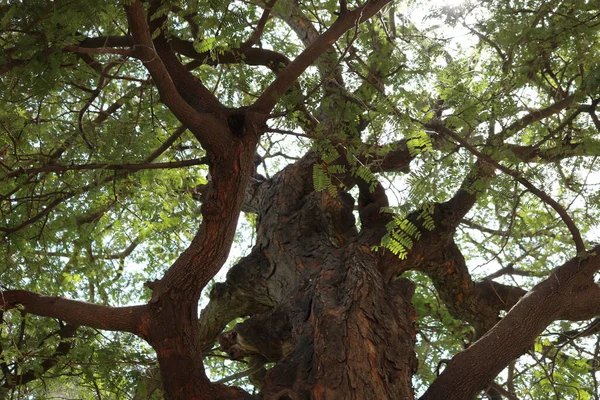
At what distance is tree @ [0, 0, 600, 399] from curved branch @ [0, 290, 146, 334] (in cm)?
2

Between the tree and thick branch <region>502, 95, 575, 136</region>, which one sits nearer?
the tree

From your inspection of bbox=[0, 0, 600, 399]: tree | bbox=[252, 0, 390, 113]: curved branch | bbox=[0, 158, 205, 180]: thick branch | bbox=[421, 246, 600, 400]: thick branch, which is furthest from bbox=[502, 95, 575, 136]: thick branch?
bbox=[0, 158, 205, 180]: thick branch

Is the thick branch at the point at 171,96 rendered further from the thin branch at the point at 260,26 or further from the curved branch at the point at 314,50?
the thin branch at the point at 260,26

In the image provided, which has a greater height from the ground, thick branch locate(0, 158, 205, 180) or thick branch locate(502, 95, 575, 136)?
thick branch locate(502, 95, 575, 136)

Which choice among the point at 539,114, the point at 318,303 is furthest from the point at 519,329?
the point at 539,114

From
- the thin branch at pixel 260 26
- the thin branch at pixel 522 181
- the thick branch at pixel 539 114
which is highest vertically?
the thin branch at pixel 260 26

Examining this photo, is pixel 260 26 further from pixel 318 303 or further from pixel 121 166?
pixel 318 303

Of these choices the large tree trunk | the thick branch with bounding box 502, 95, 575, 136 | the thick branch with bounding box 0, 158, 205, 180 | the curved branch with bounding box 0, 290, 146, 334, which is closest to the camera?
the large tree trunk

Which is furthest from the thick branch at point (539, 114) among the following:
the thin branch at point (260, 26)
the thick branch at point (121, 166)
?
the thick branch at point (121, 166)

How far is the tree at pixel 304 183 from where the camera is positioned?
3.80 m

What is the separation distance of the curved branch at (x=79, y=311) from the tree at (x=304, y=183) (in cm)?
2

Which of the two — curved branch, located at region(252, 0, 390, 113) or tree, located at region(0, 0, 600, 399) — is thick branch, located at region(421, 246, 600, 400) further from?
curved branch, located at region(252, 0, 390, 113)

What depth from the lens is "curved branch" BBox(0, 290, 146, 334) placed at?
399 centimetres

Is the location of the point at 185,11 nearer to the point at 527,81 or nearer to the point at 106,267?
the point at 527,81
